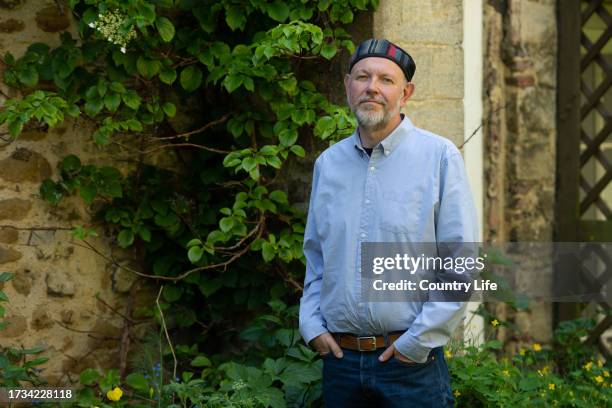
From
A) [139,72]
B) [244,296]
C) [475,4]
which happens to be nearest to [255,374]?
[244,296]

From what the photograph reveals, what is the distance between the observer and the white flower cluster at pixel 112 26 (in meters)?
3.95

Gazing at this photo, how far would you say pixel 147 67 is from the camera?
167 inches

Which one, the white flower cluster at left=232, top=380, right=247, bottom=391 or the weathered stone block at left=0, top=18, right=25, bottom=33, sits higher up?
Answer: the weathered stone block at left=0, top=18, right=25, bottom=33

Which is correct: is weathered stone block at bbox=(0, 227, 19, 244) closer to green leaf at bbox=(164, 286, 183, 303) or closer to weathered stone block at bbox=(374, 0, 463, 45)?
green leaf at bbox=(164, 286, 183, 303)

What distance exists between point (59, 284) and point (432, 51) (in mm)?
2068

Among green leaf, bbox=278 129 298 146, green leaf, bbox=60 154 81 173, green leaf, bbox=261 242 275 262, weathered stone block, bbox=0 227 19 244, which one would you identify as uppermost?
green leaf, bbox=278 129 298 146

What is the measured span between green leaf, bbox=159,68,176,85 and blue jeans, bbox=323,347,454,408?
6.14 ft

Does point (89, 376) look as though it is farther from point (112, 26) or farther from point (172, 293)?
point (112, 26)

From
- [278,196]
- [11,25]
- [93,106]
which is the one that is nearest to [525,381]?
[278,196]

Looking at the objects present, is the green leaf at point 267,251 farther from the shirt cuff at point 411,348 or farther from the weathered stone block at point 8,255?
the shirt cuff at point 411,348

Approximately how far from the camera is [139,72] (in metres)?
4.27

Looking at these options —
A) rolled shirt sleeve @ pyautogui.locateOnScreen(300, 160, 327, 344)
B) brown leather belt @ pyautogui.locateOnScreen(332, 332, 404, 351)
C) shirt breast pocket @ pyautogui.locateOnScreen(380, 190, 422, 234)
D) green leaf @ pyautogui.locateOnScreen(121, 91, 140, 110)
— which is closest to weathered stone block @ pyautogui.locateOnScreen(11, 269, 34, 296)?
green leaf @ pyautogui.locateOnScreen(121, 91, 140, 110)

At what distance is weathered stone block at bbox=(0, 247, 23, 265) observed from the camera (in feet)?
14.0

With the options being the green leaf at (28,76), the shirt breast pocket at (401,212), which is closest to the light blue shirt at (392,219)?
the shirt breast pocket at (401,212)
